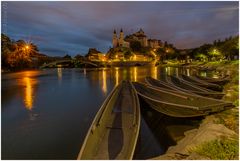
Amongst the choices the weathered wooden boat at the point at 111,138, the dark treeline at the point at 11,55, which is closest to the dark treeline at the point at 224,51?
the weathered wooden boat at the point at 111,138

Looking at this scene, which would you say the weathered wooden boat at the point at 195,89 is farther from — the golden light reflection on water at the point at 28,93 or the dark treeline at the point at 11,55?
the dark treeline at the point at 11,55

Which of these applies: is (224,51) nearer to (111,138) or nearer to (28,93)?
(28,93)

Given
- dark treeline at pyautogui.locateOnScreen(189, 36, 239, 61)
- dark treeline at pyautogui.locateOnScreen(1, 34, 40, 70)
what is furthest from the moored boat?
dark treeline at pyautogui.locateOnScreen(1, 34, 40, 70)

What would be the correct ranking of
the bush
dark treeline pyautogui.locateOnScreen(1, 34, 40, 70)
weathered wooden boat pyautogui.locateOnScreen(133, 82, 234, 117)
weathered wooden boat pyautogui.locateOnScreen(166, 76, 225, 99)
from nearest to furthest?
the bush → weathered wooden boat pyautogui.locateOnScreen(133, 82, 234, 117) → weathered wooden boat pyautogui.locateOnScreen(166, 76, 225, 99) → dark treeline pyautogui.locateOnScreen(1, 34, 40, 70)

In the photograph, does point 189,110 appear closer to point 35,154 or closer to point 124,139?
point 124,139

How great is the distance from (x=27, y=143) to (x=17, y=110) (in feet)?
32.0

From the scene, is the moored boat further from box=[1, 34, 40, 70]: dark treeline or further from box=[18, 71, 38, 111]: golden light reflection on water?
box=[1, 34, 40, 70]: dark treeline

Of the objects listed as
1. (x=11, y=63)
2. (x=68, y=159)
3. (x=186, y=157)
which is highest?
(x=11, y=63)

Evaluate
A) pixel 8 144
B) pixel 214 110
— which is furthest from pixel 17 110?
pixel 214 110

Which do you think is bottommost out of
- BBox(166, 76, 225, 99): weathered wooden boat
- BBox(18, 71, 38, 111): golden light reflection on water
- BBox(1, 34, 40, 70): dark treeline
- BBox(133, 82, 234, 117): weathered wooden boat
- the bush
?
BBox(18, 71, 38, 111): golden light reflection on water

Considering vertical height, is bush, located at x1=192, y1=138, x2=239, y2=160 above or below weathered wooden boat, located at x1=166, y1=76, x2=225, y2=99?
below

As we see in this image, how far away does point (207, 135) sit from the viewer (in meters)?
8.57

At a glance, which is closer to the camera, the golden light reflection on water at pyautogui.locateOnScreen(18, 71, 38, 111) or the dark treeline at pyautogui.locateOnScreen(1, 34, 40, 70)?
the golden light reflection on water at pyautogui.locateOnScreen(18, 71, 38, 111)

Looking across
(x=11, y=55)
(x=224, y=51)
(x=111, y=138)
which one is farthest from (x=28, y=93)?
(x=224, y=51)
